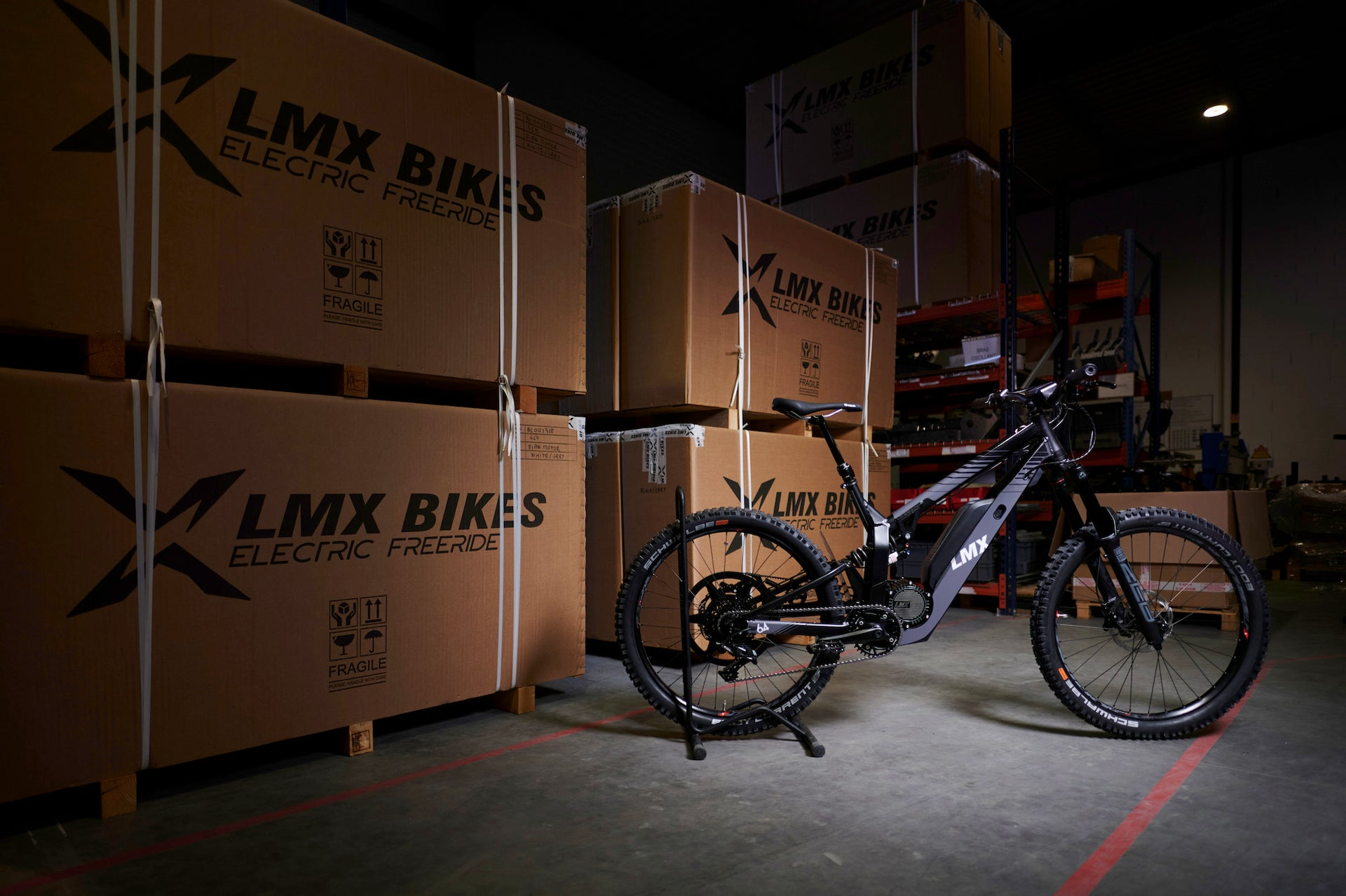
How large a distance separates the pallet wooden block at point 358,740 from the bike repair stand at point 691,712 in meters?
1.00

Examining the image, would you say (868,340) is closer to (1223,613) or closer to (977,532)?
(977,532)

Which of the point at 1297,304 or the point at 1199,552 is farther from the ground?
the point at 1297,304

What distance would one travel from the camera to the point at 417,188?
2488 millimetres

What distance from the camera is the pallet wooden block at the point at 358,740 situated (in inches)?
91.7

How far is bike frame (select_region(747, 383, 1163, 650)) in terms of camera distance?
101 inches

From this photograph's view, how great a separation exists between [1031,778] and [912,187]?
4.35m

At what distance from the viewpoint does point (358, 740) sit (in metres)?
2.35

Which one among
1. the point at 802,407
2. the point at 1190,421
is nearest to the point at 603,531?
the point at 802,407

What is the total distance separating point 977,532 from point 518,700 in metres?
1.80

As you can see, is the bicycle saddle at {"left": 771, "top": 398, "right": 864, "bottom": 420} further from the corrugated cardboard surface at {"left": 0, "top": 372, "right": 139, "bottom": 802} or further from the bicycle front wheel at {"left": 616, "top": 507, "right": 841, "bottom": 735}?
the corrugated cardboard surface at {"left": 0, "top": 372, "right": 139, "bottom": 802}

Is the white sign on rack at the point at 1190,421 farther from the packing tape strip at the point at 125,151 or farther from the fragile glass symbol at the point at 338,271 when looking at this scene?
the packing tape strip at the point at 125,151

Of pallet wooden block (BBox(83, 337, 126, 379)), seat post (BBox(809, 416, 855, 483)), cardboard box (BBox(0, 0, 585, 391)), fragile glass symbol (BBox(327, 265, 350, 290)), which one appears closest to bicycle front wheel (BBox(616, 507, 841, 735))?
seat post (BBox(809, 416, 855, 483))

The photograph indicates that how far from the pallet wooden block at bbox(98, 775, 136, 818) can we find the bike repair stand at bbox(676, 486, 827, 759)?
1.49 m

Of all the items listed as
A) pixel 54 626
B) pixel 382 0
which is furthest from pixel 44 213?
pixel 382 0
